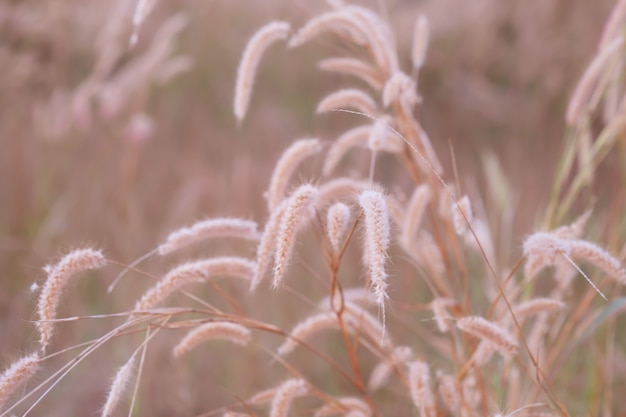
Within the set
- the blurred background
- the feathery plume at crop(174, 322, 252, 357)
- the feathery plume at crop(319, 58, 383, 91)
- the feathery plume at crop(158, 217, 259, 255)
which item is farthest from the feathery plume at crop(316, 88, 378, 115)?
the feathery plume at crop(174, 322, 252, 357)

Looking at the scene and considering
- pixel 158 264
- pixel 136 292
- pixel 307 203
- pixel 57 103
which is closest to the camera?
pixel 307 203

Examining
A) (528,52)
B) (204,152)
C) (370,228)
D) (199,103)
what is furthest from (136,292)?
(528,52)

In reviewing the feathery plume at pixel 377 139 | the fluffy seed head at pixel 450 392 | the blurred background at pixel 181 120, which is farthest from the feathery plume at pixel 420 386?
the blurred background at pixel 181 120

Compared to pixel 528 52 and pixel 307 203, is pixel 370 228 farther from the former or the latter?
pixel 528 52

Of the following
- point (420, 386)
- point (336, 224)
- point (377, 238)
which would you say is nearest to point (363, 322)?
point (420, 386)

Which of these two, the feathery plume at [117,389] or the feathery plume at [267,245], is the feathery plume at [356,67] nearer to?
the feathery plume at [267,245]

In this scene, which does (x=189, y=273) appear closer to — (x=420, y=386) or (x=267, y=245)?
(x=267, y=245)
